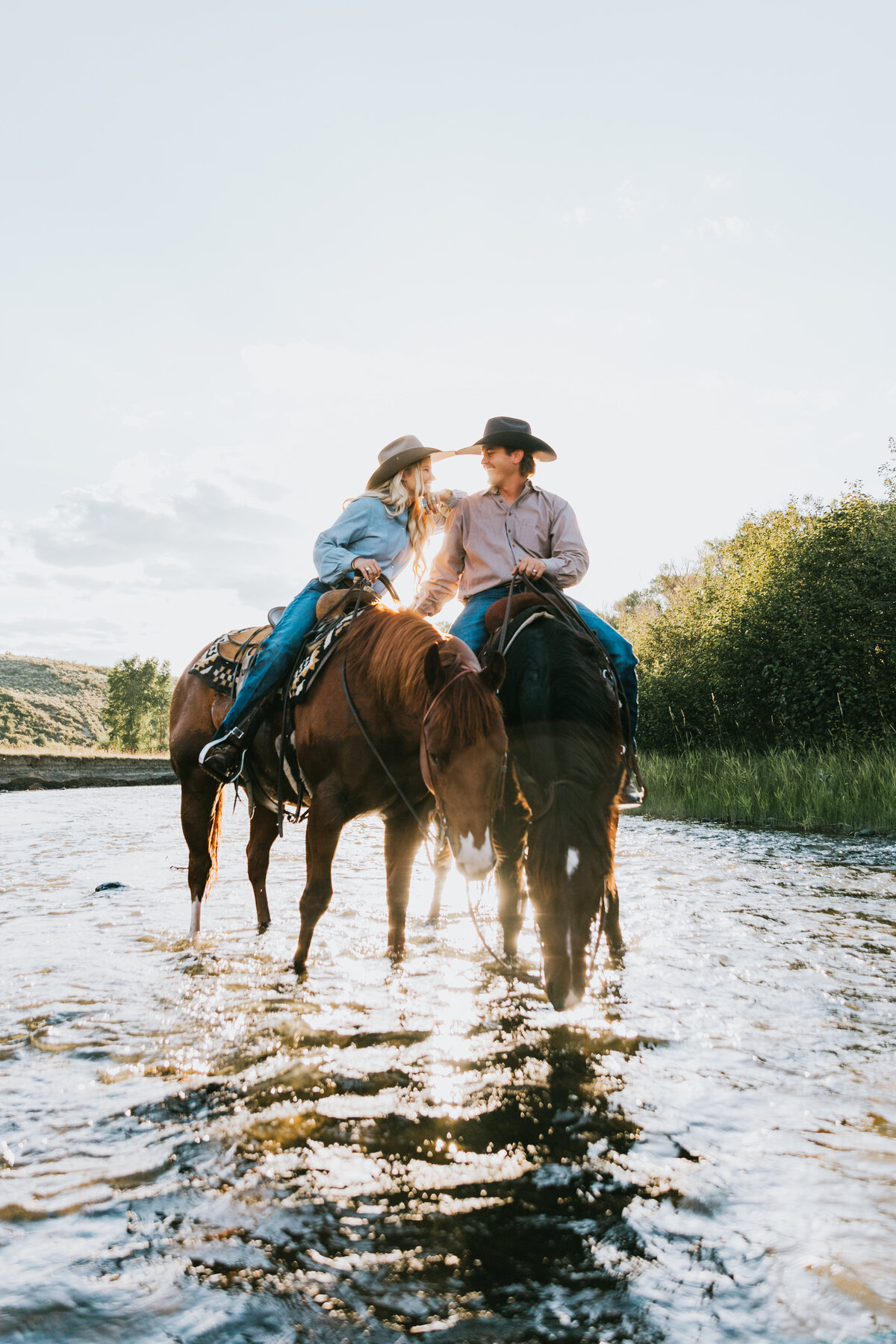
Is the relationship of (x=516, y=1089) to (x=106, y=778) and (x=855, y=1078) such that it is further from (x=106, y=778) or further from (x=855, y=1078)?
(x=106, y=778)

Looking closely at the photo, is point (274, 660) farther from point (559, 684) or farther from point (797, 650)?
point (797, 650)

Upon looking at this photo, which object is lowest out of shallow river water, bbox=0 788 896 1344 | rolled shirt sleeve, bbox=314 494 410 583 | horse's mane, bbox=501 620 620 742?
shallow river water, bbox=0 788 896 1344

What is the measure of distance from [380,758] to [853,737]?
40.4 feet

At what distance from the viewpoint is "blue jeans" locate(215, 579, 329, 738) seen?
483 centimetres

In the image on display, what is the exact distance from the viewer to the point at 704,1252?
6.10ft

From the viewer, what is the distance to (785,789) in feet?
39.8

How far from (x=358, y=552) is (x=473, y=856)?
273 cm

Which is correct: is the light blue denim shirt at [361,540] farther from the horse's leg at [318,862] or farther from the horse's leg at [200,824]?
the horse's leg at [200,824]

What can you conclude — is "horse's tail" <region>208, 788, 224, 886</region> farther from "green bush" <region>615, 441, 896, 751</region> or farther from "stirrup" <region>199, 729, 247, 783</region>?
"green bush" <region>615, 441, 896, 751</region>

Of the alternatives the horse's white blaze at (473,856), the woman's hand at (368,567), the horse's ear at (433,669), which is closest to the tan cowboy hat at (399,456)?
the woman's hand at (368,567)

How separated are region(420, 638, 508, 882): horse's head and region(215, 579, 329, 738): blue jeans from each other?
180 centimetres

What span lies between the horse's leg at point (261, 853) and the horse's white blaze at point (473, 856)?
10.1 feet

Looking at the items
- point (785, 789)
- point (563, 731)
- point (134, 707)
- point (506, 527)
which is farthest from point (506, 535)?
point (134, 707)

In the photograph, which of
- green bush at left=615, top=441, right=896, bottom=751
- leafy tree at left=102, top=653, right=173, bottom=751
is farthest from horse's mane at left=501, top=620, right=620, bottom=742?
leafy tree at left=102, top=653, right=173, bottom=751
